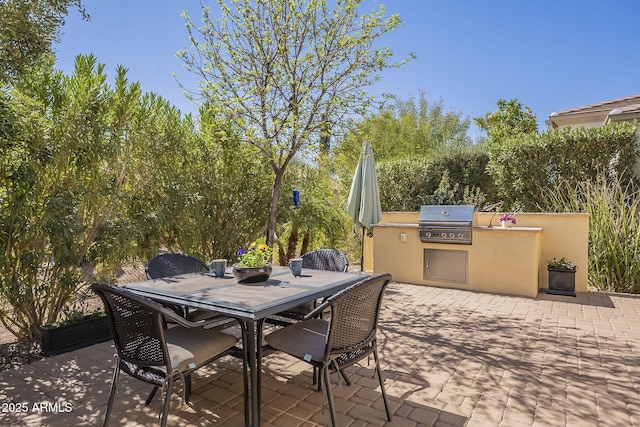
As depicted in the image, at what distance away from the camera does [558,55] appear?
38.8 ft

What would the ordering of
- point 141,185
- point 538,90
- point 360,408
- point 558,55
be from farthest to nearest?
point 538,90, point 558,55, point 141,185, point 360,408

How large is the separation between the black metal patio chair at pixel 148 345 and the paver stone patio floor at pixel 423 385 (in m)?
0.49

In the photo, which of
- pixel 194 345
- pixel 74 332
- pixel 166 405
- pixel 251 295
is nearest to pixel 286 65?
pixel 251 295

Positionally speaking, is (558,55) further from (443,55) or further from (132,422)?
(132,422)

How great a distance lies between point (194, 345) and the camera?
7.62 feet

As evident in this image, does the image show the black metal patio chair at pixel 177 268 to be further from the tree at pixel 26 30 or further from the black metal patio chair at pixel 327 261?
the tree at pixel 26 30

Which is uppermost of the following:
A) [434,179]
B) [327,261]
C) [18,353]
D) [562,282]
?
[434,179]

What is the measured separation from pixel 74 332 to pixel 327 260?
8.83ft

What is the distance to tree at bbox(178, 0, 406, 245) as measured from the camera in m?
5.52

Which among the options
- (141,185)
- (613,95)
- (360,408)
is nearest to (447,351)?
(360,408)

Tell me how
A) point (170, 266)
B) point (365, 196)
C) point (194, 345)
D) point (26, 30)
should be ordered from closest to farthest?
point (194, 345), point (26, 30), point (170, 266), point (365, 196)

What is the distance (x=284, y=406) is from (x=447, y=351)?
6.04 ft

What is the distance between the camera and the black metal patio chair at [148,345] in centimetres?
199

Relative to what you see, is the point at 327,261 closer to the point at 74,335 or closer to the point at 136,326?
the point at 136,326
